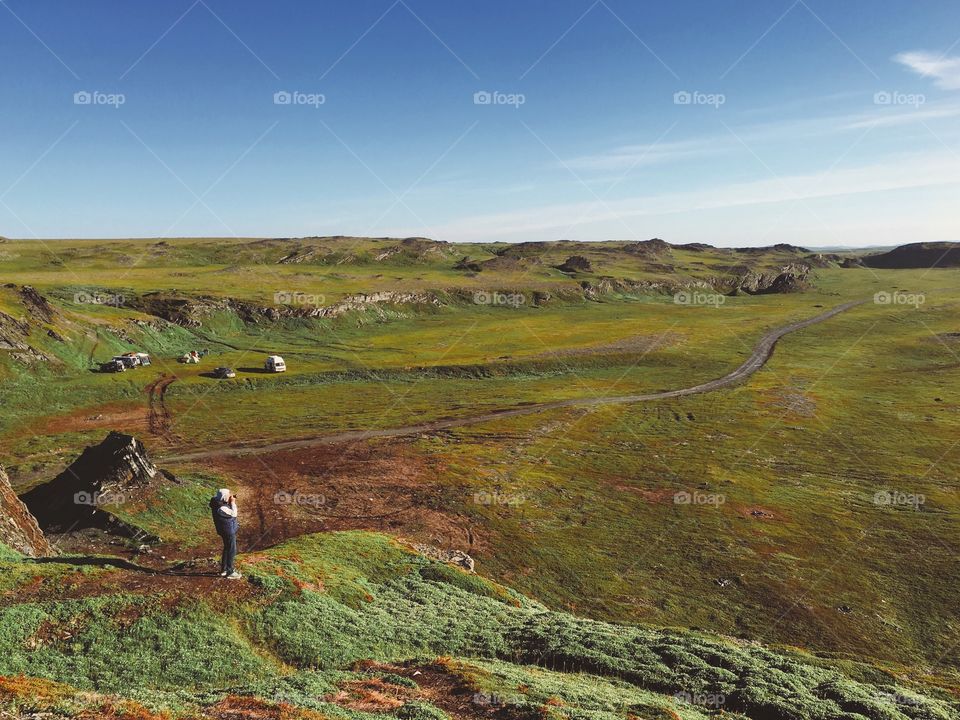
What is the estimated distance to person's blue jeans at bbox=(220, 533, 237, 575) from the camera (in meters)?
20.0

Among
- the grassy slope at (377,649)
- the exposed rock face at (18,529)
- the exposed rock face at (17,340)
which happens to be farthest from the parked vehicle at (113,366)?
the grassy slope at (377,649)

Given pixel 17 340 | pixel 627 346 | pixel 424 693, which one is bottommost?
pixel 424 693

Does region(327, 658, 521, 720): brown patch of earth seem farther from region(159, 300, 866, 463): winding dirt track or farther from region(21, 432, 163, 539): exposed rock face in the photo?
region(159, 300, 866, 463): winding dirt track

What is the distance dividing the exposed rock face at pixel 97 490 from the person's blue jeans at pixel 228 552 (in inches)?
652

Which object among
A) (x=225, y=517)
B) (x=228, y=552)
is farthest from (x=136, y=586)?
(x=225, y=517)

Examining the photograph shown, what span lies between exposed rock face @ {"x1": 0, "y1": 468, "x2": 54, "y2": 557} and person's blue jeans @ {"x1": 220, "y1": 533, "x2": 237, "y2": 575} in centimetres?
938

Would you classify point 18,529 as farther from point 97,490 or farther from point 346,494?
point 346,494

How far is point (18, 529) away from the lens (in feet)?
82.1

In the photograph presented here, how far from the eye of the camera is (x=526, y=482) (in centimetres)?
5162

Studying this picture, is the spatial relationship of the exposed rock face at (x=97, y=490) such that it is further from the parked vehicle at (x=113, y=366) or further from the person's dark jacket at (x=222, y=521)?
the parked vehicle at (x=113, y=366)

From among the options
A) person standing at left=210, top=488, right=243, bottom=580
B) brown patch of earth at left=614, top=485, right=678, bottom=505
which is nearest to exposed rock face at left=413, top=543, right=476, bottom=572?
person standing at left=210, top=488, right=243, bottom=580

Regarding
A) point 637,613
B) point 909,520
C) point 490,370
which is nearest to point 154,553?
point 637,613

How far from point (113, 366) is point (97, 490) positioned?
48232mm

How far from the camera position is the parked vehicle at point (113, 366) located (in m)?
76.4
